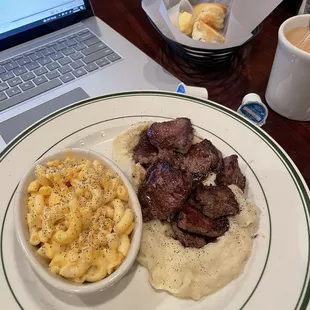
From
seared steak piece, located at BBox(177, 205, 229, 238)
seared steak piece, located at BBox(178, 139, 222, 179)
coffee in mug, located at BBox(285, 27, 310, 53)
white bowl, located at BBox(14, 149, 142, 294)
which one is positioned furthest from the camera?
coffee in mug, located at BBox(285, 27, 310, 53)

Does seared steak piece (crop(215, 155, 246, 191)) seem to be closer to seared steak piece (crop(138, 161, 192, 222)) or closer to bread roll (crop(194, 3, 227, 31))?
seared steak piece (crop(138, 161, 192, 222))

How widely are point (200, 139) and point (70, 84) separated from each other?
508 millimetres

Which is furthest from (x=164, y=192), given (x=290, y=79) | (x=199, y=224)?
(x=290, y=79)

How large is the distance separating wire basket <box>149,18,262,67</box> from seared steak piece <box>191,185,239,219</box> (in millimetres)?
516

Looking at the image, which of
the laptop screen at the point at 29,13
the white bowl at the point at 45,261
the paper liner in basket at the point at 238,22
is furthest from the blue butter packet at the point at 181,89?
the laptop screen at the point at 29,13

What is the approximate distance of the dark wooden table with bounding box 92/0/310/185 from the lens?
120cm

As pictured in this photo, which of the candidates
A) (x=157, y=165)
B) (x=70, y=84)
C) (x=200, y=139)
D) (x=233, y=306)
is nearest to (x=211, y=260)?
(x=233, y=306)

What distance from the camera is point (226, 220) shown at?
37.4 inches

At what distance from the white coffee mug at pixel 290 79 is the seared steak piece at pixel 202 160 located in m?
0.32

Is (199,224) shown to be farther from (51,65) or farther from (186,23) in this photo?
(51,65)

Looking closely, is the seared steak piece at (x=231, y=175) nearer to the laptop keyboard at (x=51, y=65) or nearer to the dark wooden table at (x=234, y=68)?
the dark wooden table at (x=234, y=68)

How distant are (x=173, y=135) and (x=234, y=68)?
503 millimetres

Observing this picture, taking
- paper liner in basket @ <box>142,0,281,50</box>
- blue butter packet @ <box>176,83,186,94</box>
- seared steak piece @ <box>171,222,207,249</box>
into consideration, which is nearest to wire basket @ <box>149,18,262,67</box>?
paper liner in basket @ <box>142,0,281,50</box>

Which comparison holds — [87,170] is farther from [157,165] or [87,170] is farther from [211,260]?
[211,260]
